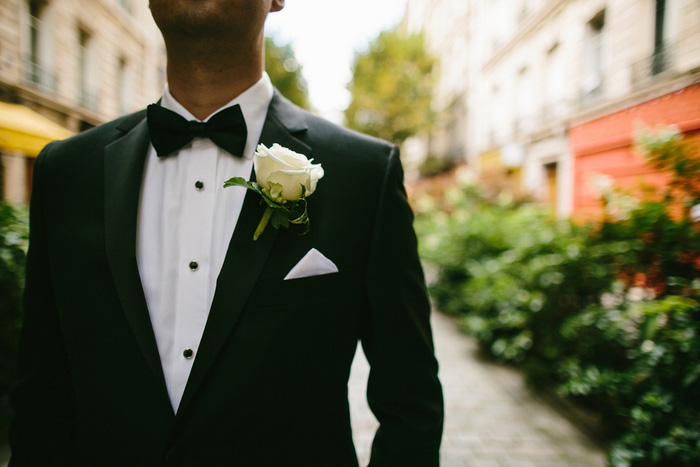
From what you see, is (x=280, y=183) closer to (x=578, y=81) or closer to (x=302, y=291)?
(x=302, y=291)

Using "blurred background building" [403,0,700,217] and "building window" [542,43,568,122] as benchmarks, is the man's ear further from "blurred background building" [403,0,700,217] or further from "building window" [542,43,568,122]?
"building window" [542,43,568,122]

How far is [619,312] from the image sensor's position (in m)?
2.80

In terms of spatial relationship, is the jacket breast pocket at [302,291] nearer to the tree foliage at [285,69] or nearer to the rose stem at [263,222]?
the rose stem at [263,222]

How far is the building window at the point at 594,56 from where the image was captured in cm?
292

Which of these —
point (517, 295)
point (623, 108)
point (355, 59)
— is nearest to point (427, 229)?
point (517, 295)

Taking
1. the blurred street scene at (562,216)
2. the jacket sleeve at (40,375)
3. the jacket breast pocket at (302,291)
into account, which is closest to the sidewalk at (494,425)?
the blurred street scene at (562,216)

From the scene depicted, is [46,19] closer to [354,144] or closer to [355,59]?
[354,144]

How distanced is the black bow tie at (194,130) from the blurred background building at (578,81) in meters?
2.43

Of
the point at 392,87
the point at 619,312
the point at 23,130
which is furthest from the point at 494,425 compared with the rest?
the point at 392,87

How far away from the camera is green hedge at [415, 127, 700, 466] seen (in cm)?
220

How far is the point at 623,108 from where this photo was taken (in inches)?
105

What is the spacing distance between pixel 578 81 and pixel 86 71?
12.4 feet

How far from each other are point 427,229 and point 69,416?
23.6 feet

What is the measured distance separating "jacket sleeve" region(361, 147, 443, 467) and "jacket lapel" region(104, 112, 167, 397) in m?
0.58
